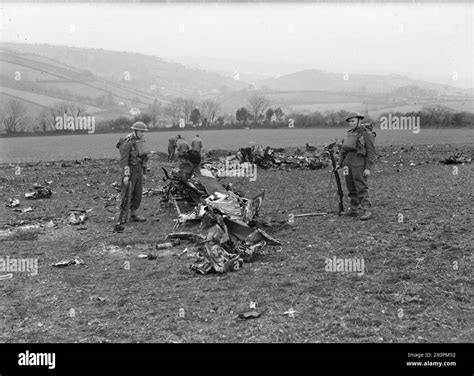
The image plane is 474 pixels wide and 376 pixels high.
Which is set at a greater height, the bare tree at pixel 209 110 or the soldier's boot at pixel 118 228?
the bare tree at pixel 209 110

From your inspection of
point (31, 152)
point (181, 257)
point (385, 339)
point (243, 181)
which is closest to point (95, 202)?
point (243, 181)

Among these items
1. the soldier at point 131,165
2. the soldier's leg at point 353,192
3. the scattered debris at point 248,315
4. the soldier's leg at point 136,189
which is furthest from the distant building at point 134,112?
the scattered debris at point 248,315

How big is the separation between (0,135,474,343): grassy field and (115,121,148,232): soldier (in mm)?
624

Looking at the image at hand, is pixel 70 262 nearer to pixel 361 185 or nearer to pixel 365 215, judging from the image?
pixel 365 215

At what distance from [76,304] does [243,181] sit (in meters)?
11.0

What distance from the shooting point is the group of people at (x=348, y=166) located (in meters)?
9.03

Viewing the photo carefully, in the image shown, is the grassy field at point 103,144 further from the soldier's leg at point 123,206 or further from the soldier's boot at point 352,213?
the soldier's boot at point 352,213

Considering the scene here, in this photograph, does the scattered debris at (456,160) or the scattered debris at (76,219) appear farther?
the scattered debris at (456,160)

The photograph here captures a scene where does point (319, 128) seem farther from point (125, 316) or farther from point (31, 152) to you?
point (125, 316)

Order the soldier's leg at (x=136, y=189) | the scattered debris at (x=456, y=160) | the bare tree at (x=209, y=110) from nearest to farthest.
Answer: the soldier's leg at (x=136, y=189)
the scattered debris at (x=456, y=160)
the bare tree at (x=209, y=110)

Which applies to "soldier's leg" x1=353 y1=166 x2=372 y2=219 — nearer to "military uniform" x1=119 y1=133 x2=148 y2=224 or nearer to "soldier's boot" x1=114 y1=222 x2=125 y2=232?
"military uniform" x1=119 y1=133 x2=148 y2=224

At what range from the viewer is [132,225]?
9.81 meters

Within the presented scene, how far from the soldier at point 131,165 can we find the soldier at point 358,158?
13.3 ft

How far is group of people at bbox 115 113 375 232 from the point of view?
9.03 metres
